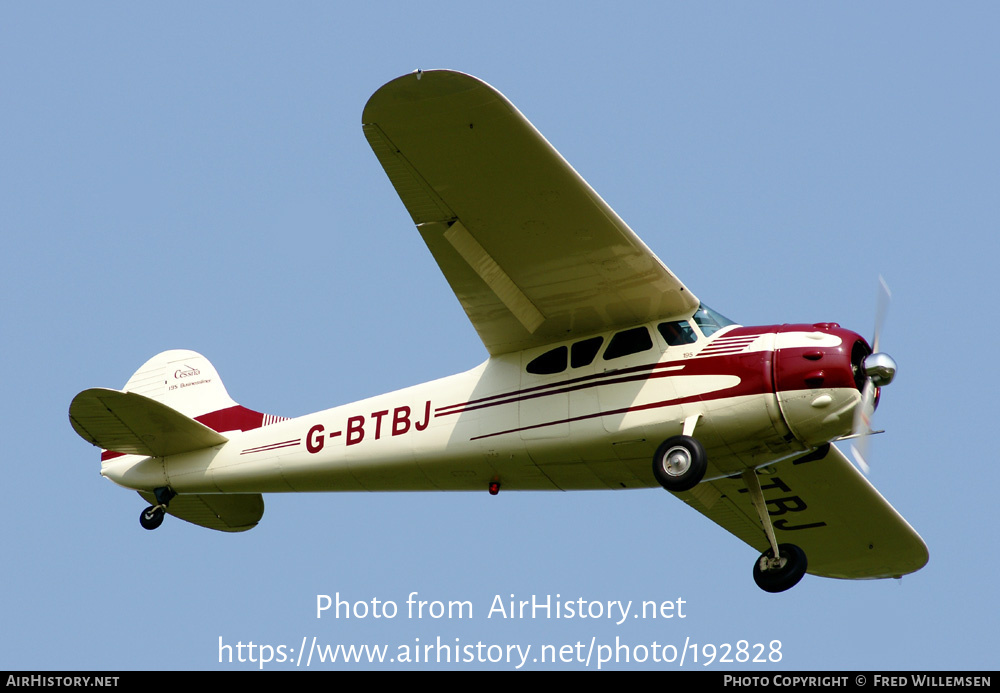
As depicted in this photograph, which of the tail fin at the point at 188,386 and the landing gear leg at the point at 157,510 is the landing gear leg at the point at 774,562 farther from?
the landing gear leg at the point at 157,510

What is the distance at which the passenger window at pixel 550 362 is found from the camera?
11.8m

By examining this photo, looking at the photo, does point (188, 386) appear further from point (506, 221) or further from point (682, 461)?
point (682, 461)

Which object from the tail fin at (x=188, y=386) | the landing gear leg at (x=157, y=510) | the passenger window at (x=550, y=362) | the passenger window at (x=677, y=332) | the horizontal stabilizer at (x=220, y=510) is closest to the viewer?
the passenger window at (x=677, y=332)

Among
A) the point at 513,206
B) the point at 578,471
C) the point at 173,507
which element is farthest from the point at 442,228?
the point at 173,507

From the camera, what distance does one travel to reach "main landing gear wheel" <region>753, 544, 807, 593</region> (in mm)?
11703

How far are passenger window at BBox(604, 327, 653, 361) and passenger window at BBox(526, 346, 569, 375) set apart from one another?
43 centimetres

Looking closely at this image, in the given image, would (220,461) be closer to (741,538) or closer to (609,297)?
(609,297)

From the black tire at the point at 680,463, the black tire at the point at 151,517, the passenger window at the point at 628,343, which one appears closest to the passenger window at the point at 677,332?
the passenger window at the point at 628,343

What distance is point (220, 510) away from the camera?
47.4 feet

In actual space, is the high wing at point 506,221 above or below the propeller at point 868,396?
above

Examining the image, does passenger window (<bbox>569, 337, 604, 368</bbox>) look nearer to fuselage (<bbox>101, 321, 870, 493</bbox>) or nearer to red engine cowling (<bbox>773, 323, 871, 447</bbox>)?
fuselage (<bbox>101, 321, 870, 493</bbox>)

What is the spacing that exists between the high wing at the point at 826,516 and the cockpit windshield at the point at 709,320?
6.44ft

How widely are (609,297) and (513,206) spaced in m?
1.24

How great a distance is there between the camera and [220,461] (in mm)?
13523
